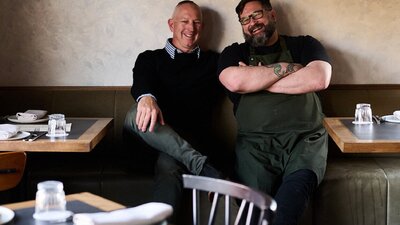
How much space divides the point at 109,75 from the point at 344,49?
4.96ft

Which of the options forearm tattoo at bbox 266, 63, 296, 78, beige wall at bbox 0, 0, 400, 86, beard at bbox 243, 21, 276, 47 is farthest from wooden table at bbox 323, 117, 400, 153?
beige wall at bbox 0, 0, 400, 86

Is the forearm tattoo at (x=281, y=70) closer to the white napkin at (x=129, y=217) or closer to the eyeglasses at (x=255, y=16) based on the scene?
the eyeglasses at (x=255, y=16)

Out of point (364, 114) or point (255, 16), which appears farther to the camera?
point (255, 16)

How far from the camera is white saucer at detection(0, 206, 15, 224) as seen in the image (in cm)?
183

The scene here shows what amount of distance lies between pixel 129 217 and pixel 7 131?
149cm

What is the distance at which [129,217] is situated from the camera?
1729 millimetres

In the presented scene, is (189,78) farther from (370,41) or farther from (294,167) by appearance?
(370,41)

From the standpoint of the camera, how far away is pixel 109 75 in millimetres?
4074

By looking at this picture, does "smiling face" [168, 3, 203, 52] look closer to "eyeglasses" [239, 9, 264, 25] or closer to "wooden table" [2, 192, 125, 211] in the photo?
"eyeglasses" [239, 9, 264, 25]

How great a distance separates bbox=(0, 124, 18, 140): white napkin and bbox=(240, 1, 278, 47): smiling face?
4.69ft

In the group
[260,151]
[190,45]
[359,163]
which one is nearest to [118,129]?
[190,45]

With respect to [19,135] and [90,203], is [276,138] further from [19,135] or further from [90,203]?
[90,203]

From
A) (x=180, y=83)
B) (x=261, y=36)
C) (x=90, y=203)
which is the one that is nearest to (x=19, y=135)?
(x=180, y=83)

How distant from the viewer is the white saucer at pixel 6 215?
1827 mm
